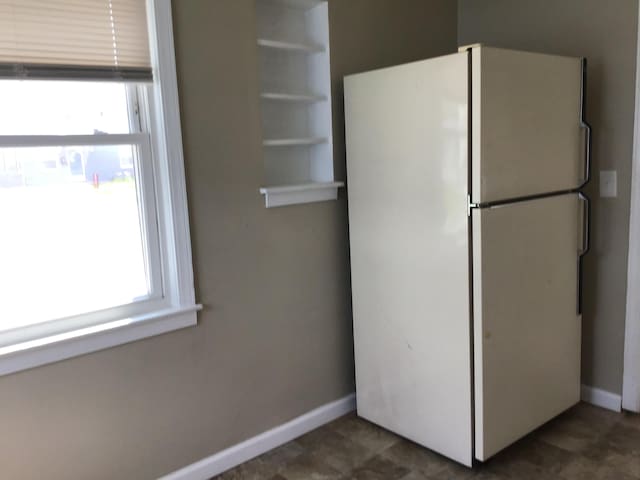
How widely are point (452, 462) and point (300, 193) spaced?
4.53 ft

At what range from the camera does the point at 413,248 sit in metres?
2.42

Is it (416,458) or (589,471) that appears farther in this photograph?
(416,458)

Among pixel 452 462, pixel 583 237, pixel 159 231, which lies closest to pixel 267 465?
pixel 452 462

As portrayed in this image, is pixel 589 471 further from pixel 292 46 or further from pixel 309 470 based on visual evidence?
pixel 292 46

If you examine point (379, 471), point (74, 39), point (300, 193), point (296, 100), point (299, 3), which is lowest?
point (379, 471)

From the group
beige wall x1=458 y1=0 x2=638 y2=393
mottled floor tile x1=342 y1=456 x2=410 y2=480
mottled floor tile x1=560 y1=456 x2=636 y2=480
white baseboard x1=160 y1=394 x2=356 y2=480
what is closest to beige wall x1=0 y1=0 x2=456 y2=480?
white baseboard x1=160 y1=394 x2=356 y2=480

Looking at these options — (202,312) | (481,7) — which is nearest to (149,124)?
(202,312)

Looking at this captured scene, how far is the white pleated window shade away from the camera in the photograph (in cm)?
179

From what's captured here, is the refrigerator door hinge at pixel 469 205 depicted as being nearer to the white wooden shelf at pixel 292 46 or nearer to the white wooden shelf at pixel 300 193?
the white wooden shelf at pixel 300 193

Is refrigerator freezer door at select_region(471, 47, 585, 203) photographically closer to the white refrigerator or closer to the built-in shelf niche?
the white refrigerator

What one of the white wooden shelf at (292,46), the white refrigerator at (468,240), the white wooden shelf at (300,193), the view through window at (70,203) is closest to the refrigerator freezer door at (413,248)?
the white refrigerator at (468,240)

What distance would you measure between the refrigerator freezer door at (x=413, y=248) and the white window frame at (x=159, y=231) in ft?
2.75

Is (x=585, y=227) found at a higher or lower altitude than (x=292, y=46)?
lower

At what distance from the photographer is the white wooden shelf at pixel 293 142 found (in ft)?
8.23
